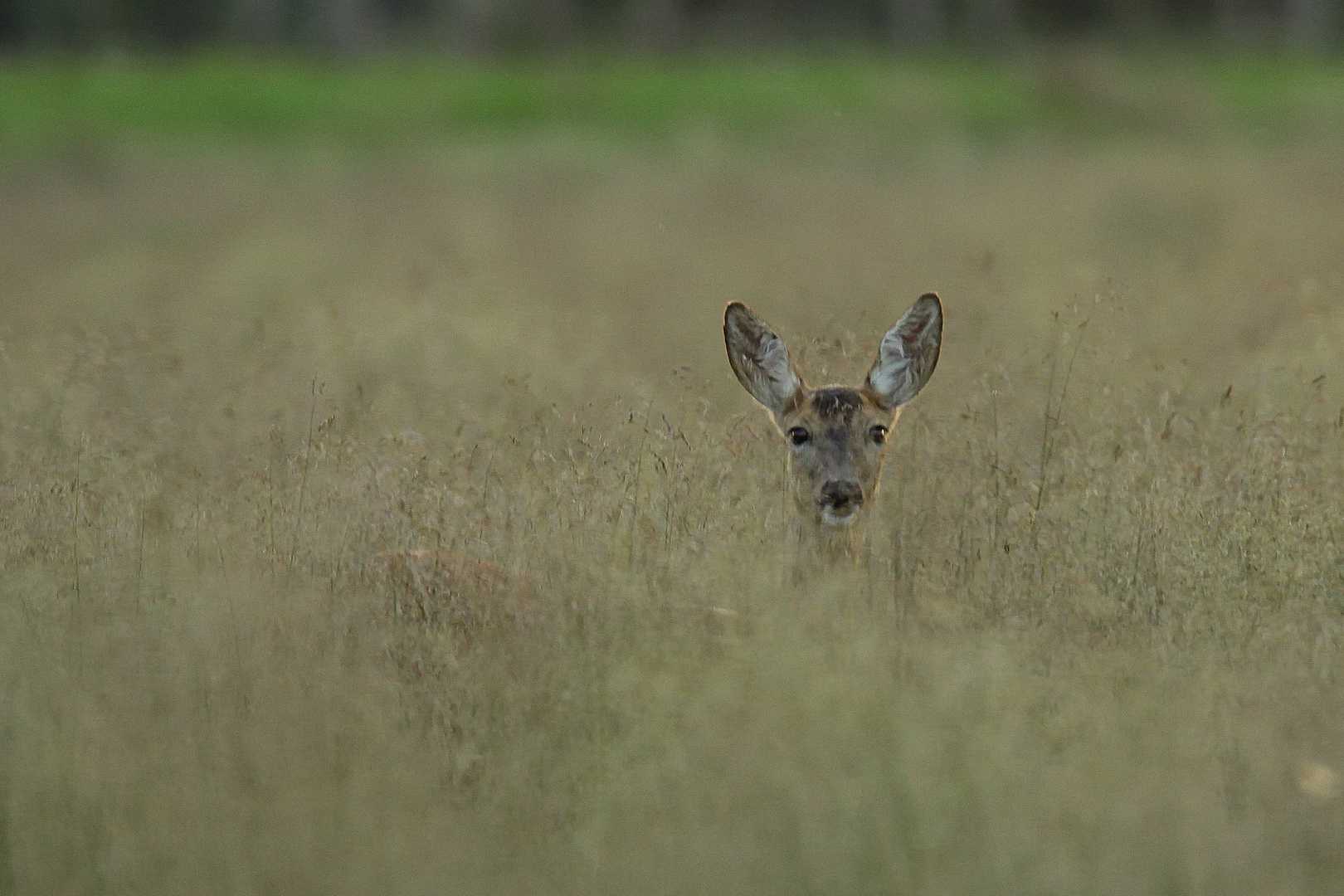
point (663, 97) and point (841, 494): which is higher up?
point (663, 97)

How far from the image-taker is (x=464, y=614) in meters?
4.95

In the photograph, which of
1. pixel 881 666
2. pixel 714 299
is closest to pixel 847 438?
pixel 881 666

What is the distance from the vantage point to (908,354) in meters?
6.29

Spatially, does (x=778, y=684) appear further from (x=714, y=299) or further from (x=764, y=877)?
(x=714, y=299)

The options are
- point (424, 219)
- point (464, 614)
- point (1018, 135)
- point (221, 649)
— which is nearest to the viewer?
point (221, 649)

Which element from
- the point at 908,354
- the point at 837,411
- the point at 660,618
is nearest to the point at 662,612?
the point at 660,618

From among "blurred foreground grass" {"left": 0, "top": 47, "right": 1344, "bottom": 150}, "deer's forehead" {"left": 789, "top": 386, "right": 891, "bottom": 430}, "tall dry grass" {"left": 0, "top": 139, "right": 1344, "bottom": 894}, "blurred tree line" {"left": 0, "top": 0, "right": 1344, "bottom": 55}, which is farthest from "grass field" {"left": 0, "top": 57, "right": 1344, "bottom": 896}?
"blurred tree line" {"left": 0, "top": 0, "right": 1344, "bottom": 55}

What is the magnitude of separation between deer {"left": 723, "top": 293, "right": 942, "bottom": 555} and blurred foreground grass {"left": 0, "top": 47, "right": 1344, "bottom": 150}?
16.5m

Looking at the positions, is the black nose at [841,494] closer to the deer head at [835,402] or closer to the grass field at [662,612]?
the deer head at [835,402]

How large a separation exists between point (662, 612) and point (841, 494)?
1.11 metres

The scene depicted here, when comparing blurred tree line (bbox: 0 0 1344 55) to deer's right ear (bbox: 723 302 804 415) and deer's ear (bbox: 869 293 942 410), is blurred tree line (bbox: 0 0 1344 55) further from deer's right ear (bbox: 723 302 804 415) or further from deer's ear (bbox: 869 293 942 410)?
deer's right ear (bbox: 723 302 804 415)

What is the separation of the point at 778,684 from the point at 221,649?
149 cm

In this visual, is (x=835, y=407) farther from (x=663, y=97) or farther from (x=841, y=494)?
(x=663, y=97)

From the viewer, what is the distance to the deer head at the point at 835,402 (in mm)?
5797
